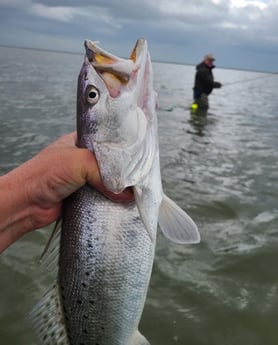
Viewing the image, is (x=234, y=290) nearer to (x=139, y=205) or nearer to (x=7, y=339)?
(x=7, y=339)

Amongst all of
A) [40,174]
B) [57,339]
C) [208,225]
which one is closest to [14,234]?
[40,174]

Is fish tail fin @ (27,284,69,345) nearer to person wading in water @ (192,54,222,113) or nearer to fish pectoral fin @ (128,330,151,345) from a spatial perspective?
fish pectoral fin @ (128,330,151,345)

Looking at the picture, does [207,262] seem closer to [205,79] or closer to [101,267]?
[101,267]

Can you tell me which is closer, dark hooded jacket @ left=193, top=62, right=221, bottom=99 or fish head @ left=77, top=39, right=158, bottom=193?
fish head @ left=77, top=39, right=158, bottom=193

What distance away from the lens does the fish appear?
252 cm

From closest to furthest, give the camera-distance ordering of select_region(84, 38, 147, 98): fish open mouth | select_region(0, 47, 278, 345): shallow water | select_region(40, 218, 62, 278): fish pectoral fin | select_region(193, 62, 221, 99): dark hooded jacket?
select_region(84, 38, 147, 98): fish open mouth < select_region(40, 218, 62, 278): fish pectoral fin < select_region(0, 47, 278, 345): shallow water < select_region(193, 62, 221, 99): dark hooded jacket

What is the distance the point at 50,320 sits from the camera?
2.69m

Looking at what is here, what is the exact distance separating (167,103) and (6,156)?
1743cm

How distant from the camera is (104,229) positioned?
2.58 metres

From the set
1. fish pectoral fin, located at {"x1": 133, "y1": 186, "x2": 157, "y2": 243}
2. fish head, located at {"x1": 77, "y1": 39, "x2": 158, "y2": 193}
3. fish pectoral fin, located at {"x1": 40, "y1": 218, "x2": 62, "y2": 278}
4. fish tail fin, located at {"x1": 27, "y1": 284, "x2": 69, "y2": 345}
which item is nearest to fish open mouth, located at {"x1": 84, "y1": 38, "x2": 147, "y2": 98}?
fish head, located at {"x1": 77, "y1": 39, "x2": 158, "y2": 193}

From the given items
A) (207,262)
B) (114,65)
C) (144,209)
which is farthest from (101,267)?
(207,262)

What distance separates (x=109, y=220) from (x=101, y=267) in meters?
0.28

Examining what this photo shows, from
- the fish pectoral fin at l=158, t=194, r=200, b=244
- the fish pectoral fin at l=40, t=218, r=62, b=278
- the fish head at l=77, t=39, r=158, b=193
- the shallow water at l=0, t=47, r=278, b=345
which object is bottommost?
the shallow water at l=0, t=47, r=278, b=345

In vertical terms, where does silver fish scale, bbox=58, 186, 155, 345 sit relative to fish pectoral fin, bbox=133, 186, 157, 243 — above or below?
below
